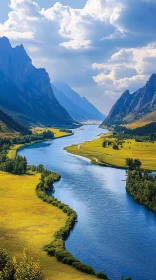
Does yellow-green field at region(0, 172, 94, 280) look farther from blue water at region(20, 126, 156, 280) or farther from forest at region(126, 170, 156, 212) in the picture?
forest at region(126, 170, 156, 212)

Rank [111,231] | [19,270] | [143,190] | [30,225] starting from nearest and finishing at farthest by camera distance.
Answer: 1. [19,270]
2. [111,231]
3. [30,225]
4. [143,190]

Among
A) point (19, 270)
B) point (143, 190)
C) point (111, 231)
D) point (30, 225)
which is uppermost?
point (143, 190)

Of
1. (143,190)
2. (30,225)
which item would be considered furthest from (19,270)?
(143,190)

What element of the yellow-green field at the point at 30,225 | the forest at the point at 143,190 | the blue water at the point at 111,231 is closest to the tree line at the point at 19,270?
the yellow-green field at the point at 30,225

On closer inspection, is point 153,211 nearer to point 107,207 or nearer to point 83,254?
point 107,207

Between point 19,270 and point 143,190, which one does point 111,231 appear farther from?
point 19,270

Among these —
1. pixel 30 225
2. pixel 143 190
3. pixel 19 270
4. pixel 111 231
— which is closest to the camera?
pixel 19 270

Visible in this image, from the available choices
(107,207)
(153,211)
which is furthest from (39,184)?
(153,211)

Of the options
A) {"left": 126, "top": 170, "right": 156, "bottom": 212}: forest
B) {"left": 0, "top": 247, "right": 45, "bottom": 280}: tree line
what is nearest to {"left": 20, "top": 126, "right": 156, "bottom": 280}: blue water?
{"left": 126, "top": 170, "right": 156, "bottom": 212}: forest

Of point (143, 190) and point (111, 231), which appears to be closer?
point (111, 231)
